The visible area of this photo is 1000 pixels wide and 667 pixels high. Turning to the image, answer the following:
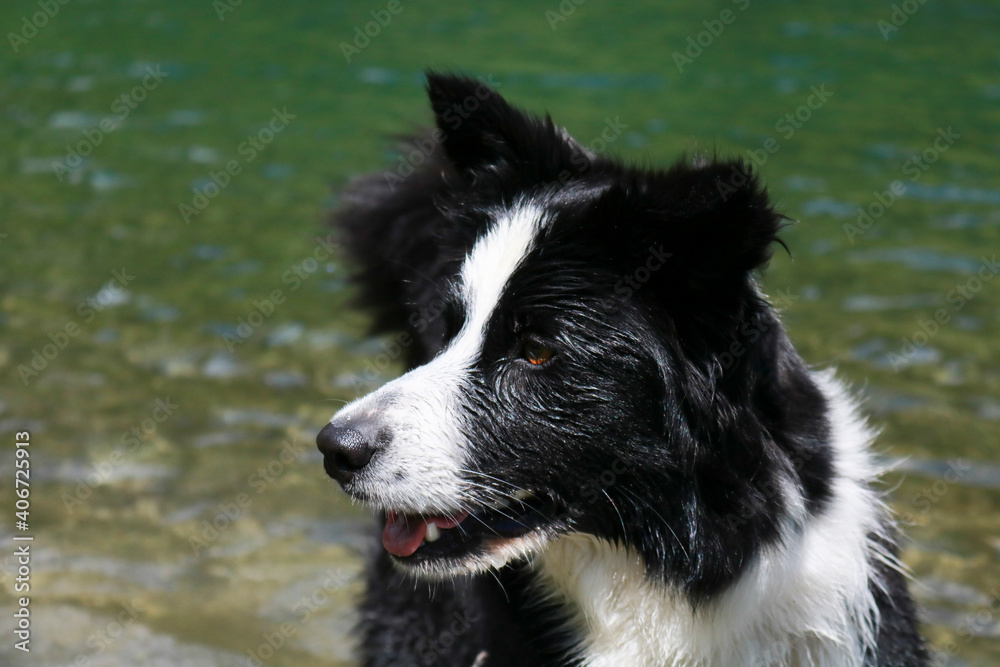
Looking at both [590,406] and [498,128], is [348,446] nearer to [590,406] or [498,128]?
[590,406]

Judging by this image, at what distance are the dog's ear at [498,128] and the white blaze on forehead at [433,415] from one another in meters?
0.29

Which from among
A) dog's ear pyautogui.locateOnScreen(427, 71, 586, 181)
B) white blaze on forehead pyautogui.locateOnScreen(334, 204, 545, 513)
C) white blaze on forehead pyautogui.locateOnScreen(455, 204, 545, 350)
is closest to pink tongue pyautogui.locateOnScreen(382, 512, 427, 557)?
white blaze on forehead pyautogui.locateOnScreen(334, 204, 545, 513)

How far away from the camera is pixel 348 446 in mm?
2670

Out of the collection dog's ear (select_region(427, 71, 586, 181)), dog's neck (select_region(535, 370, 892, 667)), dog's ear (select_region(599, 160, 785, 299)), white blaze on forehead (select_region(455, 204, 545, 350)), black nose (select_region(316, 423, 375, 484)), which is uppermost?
dog's ear (select_region(599, 160, 785, 299))

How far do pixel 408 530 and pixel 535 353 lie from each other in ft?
1.85

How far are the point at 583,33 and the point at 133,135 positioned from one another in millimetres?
5678

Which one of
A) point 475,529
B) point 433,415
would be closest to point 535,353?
point 433,415

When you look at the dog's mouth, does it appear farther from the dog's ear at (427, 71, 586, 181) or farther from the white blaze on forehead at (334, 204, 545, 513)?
the dog's ear at (427, 71, 586, 181)

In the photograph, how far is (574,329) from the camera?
2.78m

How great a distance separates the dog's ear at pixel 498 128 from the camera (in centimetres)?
311

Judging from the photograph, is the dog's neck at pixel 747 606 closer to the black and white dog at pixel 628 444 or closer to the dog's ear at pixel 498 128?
the black and white dog at pixel 628 444

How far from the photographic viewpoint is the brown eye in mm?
2793

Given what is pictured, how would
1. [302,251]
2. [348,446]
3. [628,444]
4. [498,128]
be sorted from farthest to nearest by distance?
[302,251]
[498,128]
[628,444]
[348,446]

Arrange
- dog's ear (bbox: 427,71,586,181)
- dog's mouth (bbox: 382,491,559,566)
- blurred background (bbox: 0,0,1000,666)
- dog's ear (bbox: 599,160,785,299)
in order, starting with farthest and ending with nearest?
blurred background (bbox: 0,0,1000,666)
dog's ear (bbox: 427,71,586,181)
dog's mouth (bbox: 382,491,559,566)
dog's ear (bbox: 599,160,785,299)
